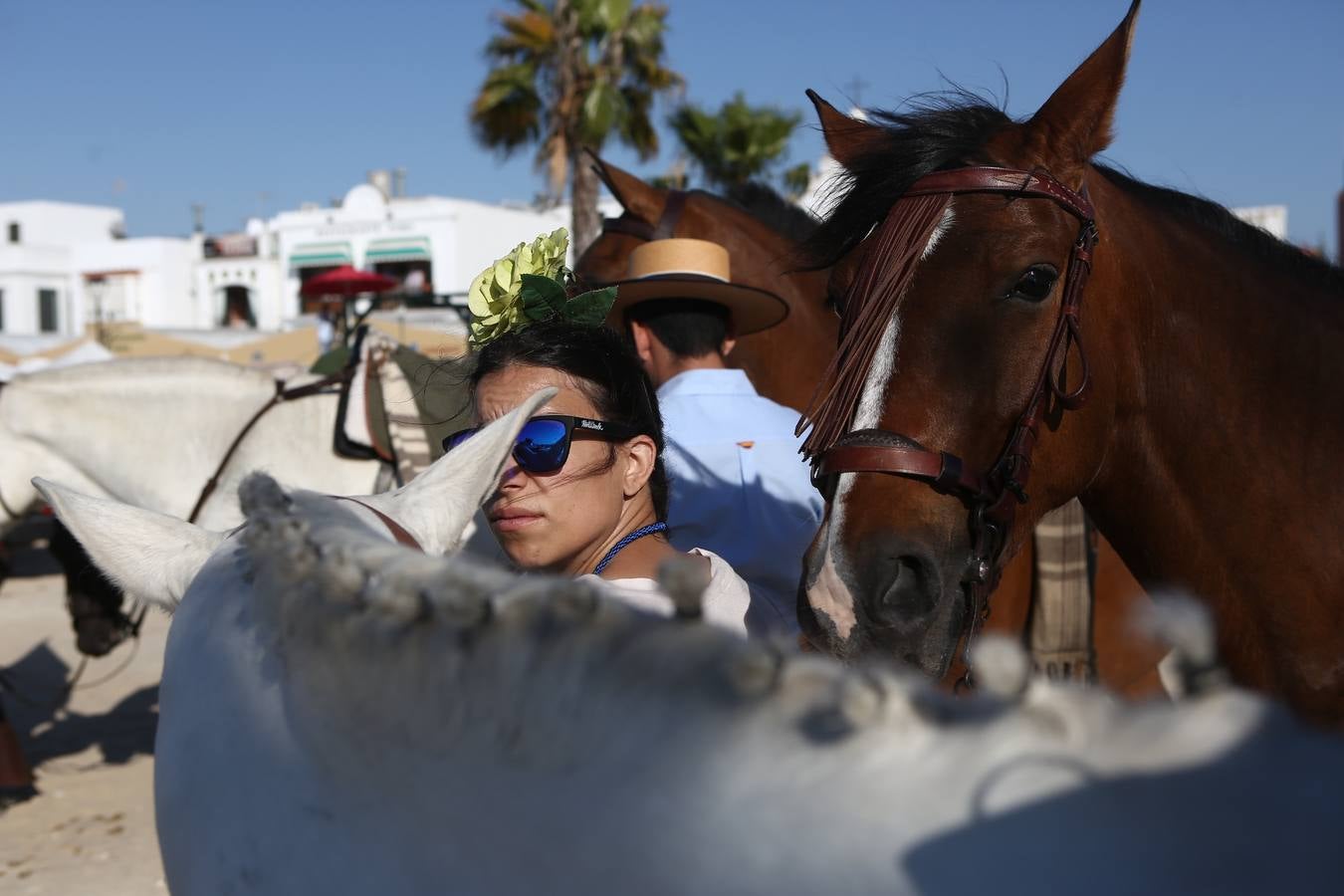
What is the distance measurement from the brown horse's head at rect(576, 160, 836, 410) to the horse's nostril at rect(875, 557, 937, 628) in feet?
8.13

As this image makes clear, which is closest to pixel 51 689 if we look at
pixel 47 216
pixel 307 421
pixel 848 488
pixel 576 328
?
pixel 307 421

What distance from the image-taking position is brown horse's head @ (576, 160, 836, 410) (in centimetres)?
427

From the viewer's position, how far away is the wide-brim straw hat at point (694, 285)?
3457mm

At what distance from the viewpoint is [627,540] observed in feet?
6.72

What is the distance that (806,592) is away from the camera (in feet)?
5.98

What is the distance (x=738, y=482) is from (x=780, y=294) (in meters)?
1.47

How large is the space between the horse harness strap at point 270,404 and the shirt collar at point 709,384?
2.42 m

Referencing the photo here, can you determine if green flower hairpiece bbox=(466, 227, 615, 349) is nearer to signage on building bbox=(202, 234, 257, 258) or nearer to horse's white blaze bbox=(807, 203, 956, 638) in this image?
horse's white blaze bbox=(807, 203, 956, 638)

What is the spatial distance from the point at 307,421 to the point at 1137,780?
5.05 meters

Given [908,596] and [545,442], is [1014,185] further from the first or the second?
[545,442]

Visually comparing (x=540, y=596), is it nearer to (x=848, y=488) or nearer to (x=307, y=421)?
(x=848, y=488)

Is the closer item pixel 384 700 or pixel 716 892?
pixel 716 892

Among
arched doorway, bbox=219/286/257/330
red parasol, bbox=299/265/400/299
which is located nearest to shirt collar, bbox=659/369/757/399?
red parasol, bbox=299/265/400/299

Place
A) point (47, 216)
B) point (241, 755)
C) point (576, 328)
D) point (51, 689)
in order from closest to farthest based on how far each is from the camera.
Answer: point (241, 755), point (576, 328), point (51, 689), point (47, 216)
